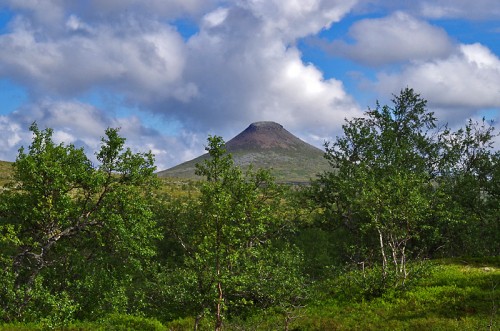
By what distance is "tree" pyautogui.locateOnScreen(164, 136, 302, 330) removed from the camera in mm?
18562

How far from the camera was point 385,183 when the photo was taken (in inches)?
1291

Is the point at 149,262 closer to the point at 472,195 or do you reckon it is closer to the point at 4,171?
the point at 472,195

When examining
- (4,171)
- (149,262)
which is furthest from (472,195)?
(4,171)

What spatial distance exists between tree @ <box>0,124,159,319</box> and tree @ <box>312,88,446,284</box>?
1610cm

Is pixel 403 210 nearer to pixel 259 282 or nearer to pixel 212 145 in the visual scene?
pixel 259 282

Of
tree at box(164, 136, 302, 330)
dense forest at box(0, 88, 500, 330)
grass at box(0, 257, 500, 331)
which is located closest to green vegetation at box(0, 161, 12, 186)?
dense forest at box(0, 88, 500, 330)

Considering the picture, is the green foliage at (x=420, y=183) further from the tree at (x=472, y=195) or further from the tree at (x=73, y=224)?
the tree at (x=73, y=224)

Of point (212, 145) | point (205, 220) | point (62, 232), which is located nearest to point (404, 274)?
point (212, 145)

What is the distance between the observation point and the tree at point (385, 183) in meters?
31.3

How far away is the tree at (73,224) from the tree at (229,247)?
4010mm

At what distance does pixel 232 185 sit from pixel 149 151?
238 inches

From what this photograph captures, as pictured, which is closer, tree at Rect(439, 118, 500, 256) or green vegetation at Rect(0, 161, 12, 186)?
tree at Rect(439, 118, 500, 256)

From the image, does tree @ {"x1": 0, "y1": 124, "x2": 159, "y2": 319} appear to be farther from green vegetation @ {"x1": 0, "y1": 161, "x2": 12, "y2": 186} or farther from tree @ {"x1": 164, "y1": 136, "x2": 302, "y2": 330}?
green vegetation @ {"x1": 0, "y1": 161, "x2": 12, "y2": 186}

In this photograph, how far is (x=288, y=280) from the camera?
2933 centimetres
